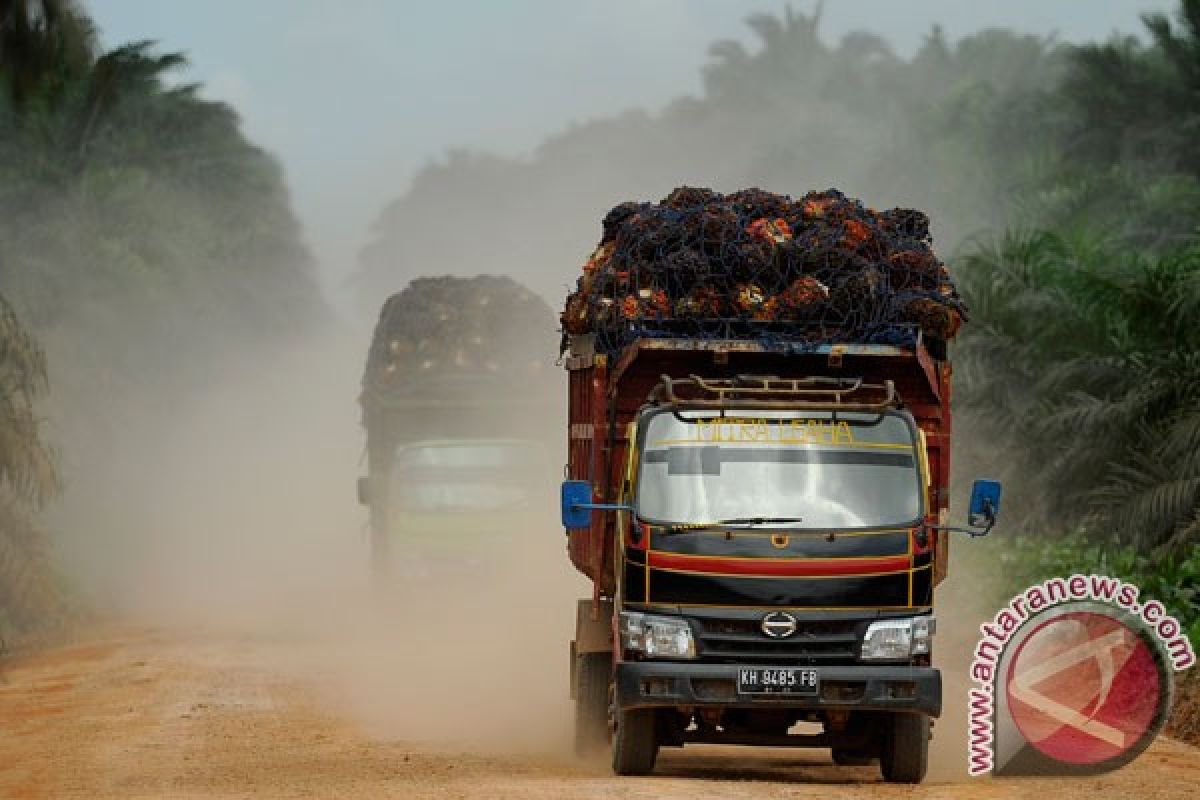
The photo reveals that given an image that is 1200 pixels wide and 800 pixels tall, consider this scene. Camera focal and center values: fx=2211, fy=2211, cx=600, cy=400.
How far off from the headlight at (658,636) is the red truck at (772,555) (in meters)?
0.01

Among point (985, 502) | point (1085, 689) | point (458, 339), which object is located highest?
point (458, 339)

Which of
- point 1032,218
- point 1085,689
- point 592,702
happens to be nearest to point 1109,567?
point 1085,689

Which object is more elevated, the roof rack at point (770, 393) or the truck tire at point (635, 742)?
the roof rack at point (770, 393)

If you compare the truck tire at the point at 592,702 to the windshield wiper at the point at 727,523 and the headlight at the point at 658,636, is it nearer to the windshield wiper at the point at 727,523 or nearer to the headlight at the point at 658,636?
the headlight at the point at 658,636

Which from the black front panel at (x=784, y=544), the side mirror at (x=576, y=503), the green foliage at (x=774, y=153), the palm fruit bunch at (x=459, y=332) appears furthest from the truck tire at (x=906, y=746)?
the green foliage at (x=774, y=153)

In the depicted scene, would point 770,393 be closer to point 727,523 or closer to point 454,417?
point 727,523

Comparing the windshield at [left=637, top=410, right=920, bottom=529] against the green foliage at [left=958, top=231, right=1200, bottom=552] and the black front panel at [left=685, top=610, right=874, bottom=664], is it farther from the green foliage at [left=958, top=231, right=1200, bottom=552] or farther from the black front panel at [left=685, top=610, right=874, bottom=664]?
the green foliage at [left=958, top=231, right=1200, bottom=552]

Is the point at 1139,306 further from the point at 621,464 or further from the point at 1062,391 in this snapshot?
the point at 621,464

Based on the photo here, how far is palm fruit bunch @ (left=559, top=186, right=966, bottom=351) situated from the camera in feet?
45.9

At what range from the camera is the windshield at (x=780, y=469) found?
12.6m

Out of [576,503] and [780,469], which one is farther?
[780,469]

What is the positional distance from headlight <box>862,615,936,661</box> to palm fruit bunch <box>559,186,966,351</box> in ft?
6.97

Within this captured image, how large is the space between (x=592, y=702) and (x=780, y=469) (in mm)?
2322

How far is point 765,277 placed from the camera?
47.3ft
